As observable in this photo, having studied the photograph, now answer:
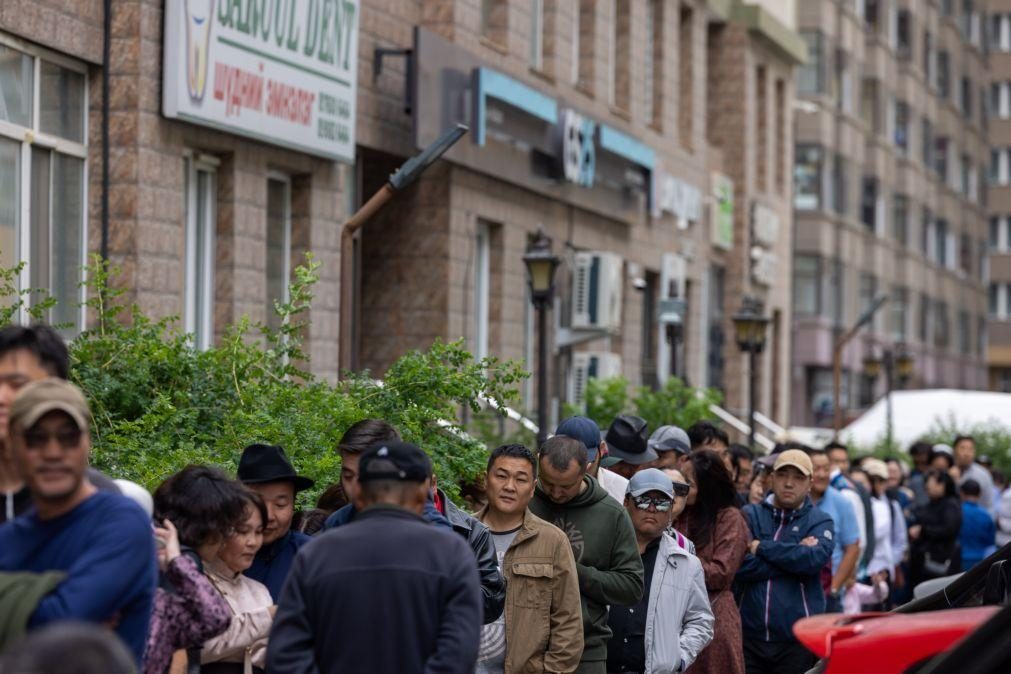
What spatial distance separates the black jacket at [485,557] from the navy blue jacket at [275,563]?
0.68 meters

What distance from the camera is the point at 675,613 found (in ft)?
32.8

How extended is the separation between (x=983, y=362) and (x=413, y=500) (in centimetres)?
6865

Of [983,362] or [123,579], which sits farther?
[983,362]

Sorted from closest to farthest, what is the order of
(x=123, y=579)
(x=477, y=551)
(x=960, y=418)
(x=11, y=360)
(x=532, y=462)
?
(x=123, y=579) < (x=11, y=360) < (x=477, y=551) < (x=532, y=462) < (x=960, y=418)

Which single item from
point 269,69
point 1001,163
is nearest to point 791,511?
point 269,69

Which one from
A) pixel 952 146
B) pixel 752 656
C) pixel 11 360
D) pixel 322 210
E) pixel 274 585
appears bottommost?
pixel 752 656

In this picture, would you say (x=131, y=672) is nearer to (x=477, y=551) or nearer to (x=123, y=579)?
(x=123, y=579)

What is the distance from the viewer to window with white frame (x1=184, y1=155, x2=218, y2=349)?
18.2 meters

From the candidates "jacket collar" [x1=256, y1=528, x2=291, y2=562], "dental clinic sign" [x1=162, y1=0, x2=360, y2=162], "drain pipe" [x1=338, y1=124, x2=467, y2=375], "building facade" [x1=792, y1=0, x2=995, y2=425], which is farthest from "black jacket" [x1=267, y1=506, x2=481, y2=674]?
"building facade" [x1=792, y1=0, x2=995, y2=425]

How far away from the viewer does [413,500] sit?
21.6 ft

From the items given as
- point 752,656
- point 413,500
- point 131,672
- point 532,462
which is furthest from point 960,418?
point 131,672

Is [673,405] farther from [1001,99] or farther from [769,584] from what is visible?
[1001,99]

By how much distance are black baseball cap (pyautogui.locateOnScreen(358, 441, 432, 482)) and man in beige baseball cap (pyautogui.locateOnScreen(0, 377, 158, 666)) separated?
1.20 meters

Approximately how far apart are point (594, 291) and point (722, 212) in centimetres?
948
